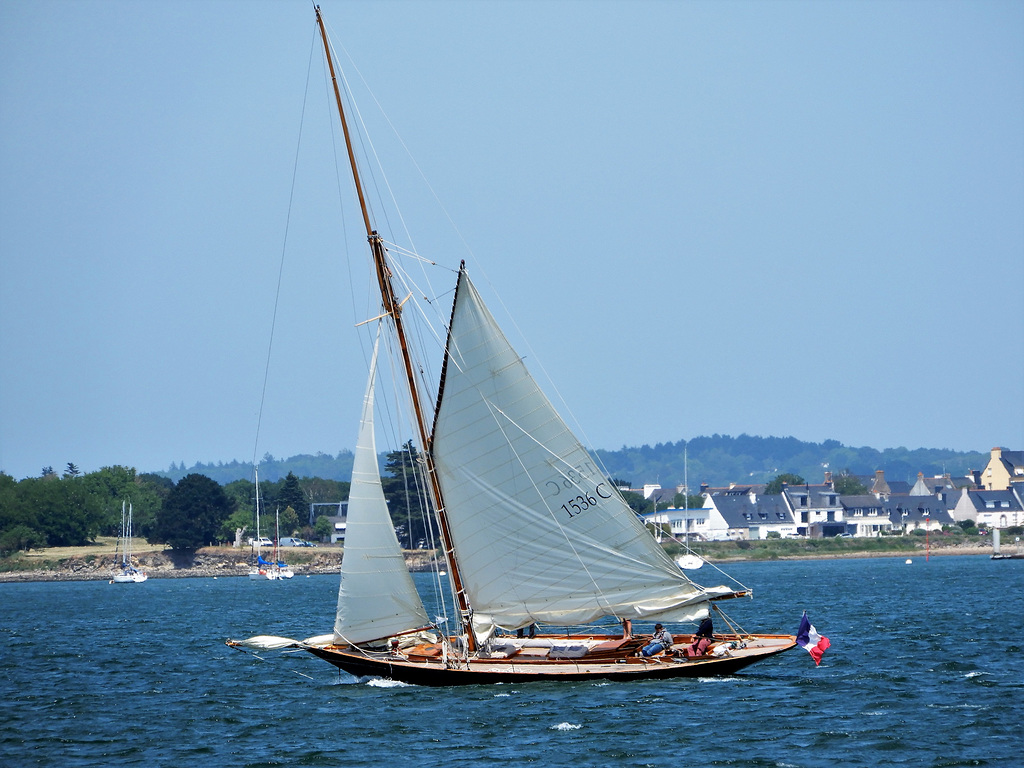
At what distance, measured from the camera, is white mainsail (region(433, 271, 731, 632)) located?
36.6m

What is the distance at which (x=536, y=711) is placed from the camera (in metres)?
34.2

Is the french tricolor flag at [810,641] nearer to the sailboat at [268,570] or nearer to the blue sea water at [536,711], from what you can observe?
the blue sea water at [536,711]

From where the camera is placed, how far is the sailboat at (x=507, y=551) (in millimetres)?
36531

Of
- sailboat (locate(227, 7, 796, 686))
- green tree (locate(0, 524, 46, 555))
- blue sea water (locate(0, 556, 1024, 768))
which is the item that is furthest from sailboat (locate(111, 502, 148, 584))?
sailboat (locate(227, 7, 796, 686))

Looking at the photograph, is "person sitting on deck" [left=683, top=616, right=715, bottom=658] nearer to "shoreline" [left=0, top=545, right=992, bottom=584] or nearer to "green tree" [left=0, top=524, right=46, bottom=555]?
"shoreline" [left=0, top=545, right=992, bottom=584]

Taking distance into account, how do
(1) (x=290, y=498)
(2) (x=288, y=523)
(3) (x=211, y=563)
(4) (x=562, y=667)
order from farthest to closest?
1. (1) (x=290, y=498)
2. (2) (x=288, y=523)
3. (3) (x=211, y=563)
4. (4) (x=562, y=667)

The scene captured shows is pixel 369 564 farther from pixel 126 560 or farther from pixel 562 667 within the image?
pixel 126 560

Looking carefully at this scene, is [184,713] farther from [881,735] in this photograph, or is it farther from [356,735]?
[881,735]

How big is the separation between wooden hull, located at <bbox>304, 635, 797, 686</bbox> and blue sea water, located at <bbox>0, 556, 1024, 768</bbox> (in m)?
0.61

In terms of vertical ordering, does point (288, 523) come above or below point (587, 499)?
below

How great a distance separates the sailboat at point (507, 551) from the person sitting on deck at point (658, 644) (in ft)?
0.69

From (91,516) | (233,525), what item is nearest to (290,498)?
(233,525)

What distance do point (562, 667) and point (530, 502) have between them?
489 centimetres

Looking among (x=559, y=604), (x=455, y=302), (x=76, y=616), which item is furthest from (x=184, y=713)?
(x=76, y=616)
